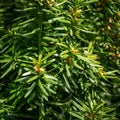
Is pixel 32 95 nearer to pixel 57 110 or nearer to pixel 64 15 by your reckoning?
pixel 57 110

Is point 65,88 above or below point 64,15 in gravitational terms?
below

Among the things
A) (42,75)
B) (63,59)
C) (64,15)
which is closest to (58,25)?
(64,15)

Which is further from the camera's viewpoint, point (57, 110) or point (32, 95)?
point (57, 110)

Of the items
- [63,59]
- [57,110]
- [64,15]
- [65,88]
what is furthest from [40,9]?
[57,110]

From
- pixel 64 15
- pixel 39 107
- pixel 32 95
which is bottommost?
pixel 39 107

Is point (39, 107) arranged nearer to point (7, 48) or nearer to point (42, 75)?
point (42, 75)

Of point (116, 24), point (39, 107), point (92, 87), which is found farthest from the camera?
point (116, 24)

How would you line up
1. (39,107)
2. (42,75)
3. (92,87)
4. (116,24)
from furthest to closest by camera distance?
(116,24)
(92,87)
(39,107)
(42,75)
